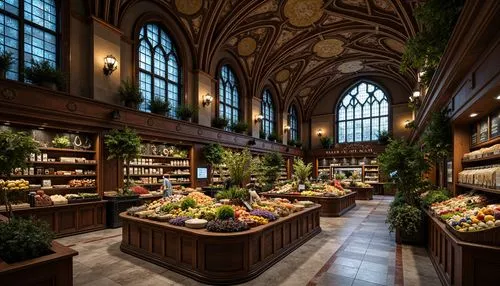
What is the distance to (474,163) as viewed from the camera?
5.11 meters

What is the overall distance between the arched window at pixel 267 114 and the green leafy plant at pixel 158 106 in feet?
26.8

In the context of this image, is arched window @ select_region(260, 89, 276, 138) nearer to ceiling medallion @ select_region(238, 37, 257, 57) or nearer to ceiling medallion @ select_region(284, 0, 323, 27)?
ceiling medallion @ select_region(238, 37, 257, 57)

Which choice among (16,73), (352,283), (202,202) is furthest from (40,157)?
(352,283)

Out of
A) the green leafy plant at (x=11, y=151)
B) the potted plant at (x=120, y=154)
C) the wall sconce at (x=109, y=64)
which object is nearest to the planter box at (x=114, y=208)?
the potted plant at (x=120, y=154)

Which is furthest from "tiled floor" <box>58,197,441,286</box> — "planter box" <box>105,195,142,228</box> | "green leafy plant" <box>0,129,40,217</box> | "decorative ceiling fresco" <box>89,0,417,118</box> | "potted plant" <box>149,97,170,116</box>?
"decorative ceiling fresco" <box>89,0,417,118</box>

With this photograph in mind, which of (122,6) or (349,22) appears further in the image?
(349,22)

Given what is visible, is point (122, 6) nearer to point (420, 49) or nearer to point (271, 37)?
point (271, 37)

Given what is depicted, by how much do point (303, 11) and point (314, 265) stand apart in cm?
1064

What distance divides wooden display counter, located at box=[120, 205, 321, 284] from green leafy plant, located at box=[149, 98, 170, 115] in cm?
454

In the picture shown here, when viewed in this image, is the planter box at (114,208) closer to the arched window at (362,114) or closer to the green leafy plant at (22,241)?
the green leafy plant at (22,241)

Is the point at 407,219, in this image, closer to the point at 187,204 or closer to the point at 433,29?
the point at 433,29

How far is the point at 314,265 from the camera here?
4613mm

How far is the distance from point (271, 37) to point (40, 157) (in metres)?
10.7

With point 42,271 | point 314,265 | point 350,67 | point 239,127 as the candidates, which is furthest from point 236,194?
point 350,67
